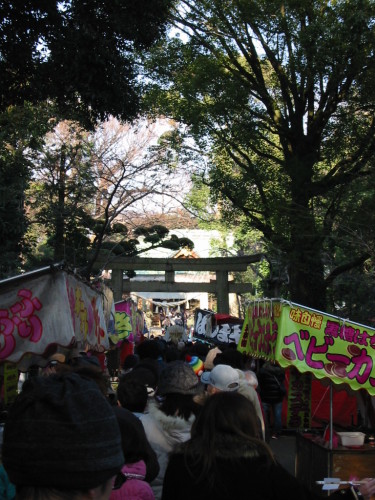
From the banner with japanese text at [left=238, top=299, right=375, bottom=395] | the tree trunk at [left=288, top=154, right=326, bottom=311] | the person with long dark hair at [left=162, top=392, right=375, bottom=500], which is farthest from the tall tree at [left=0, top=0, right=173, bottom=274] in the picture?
the tree trunk at [left=288, top=154, right=326, bottom=311]

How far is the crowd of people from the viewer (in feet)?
5.21

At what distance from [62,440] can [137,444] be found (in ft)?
6.54

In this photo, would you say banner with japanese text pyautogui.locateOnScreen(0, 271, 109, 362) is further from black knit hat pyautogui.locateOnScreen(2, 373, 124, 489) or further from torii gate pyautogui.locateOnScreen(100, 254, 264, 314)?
torii gate pyautogui.locateOnScreen(100, 254, 264, 314)

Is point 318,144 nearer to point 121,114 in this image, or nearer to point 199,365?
point 199,365

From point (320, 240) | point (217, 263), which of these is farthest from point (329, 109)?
point (217, 263)

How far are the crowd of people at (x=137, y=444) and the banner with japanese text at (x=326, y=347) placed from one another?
644 mm

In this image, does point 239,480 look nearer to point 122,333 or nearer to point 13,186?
point 122,333

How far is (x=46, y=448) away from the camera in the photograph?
158 cm

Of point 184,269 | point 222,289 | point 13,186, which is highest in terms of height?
point 13,186

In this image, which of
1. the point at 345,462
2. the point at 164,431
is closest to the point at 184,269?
the point at 345,462

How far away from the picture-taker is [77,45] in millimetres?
7523

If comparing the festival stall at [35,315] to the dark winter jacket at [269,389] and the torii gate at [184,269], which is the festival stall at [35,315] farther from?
the torii gate at [184,269]

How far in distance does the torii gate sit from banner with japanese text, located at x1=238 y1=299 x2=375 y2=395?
17154 millimetres

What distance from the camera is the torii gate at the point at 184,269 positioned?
2483cm
